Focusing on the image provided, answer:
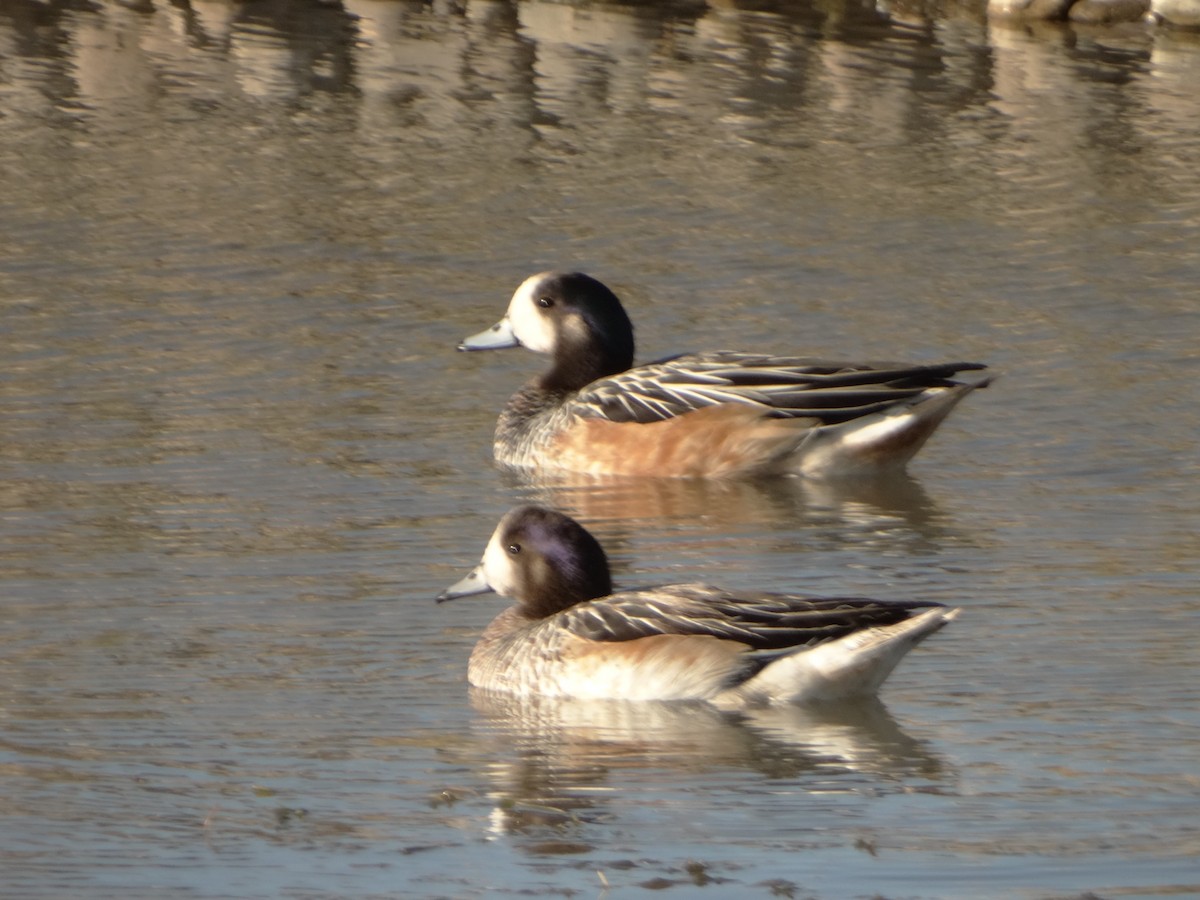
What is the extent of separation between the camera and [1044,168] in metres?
19.4

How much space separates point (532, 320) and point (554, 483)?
1.21 m

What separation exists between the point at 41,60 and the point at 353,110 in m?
3.89

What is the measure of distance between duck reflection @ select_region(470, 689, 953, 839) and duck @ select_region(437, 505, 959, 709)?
0.19ft

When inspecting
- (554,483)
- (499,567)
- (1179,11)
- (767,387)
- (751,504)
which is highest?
(499,567)

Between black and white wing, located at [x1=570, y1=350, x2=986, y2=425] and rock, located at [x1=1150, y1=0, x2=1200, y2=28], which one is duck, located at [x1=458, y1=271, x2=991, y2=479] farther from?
rock, located at [x1=1150, y1=0, x2=1200, y2=28]

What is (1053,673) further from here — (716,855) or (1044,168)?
(1044,168)

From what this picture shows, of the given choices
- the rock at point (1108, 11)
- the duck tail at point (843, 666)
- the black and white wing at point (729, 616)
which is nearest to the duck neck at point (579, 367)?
the black and white wing at point (729, 616)

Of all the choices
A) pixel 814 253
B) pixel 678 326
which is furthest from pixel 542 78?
pixel 678 326

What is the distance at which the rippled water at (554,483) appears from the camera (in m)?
6.97

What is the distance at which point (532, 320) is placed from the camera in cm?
1316

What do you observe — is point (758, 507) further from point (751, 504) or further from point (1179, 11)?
point (1179, 11)

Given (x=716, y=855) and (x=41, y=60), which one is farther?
(x=41, y=60)

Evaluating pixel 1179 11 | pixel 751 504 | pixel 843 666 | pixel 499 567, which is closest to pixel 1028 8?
Result: pixel 1179 11

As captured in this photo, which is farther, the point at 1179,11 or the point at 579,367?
the point at 1179,11
